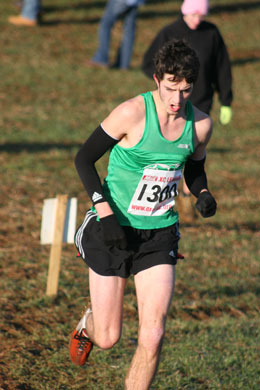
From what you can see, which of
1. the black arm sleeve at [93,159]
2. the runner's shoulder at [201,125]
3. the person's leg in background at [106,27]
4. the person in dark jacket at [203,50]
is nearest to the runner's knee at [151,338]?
the black arm sleeve at [93,159]

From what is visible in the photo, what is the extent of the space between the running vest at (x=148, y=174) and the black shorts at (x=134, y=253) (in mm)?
58

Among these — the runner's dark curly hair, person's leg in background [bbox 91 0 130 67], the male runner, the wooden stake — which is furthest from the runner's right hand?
person's leg in background [bbox 91 0 130 67]

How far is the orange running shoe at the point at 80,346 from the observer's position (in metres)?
4.11

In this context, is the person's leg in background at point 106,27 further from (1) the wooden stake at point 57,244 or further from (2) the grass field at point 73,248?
(1) the wooden stake at point 57,244

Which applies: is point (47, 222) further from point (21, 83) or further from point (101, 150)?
point (21, 83)

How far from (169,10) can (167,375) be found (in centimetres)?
1711

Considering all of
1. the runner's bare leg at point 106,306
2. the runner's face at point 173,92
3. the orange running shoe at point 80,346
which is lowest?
the orange running shoe at point 80,346

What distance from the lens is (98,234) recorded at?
A: 12.6ft

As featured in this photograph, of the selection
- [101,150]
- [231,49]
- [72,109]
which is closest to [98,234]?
[101,150]

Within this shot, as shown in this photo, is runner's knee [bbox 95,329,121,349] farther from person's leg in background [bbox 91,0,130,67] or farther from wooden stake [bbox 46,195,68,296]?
person's leg in background [bbox 91,0,130,67]

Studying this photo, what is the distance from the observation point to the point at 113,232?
11.6 feet

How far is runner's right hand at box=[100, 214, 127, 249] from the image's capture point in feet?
11.6

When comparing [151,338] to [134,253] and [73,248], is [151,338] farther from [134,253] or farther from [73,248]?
[73,248]

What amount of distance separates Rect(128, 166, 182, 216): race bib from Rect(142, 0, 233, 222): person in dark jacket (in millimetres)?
3268
